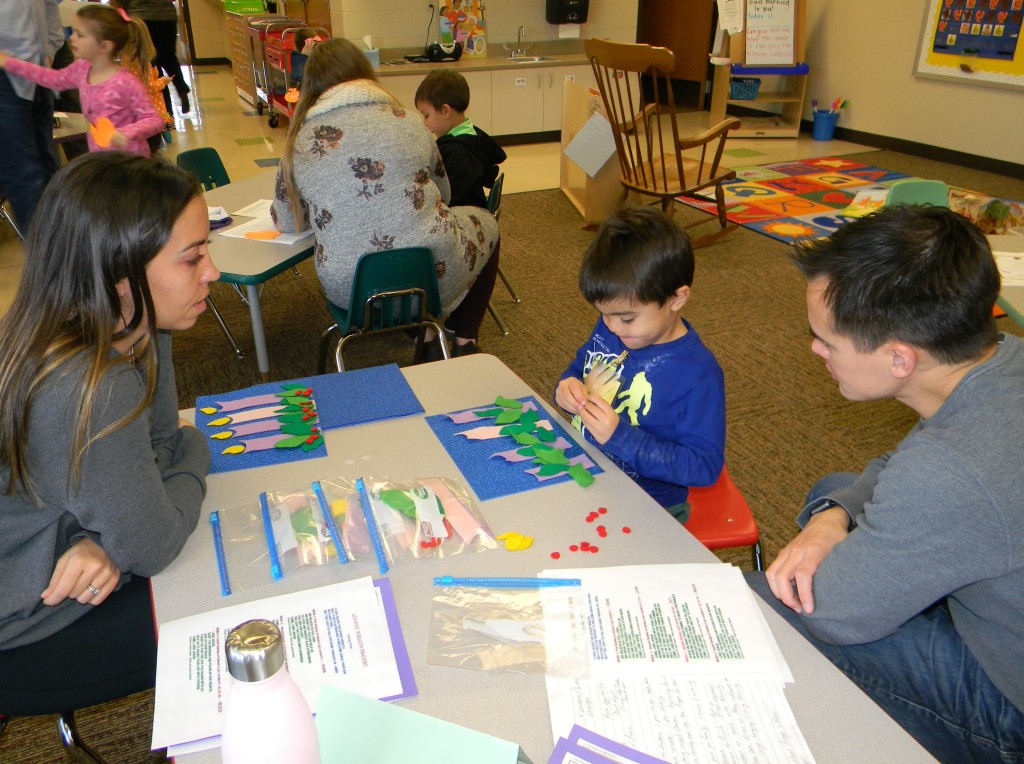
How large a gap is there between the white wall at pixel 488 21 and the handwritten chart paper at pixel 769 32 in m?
1.01

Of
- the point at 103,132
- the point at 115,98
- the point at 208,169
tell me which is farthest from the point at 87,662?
the point at 115,98

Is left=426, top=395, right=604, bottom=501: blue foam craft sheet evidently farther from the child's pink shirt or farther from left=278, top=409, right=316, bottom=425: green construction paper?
the child's pink shirt

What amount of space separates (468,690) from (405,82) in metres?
5.41

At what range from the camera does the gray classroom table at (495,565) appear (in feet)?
2.62

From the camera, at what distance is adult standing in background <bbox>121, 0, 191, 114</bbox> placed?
6.73 meters

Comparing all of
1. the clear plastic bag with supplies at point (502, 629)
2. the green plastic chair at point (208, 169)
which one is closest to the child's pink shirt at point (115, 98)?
the green plastic chair at point (208, 169)

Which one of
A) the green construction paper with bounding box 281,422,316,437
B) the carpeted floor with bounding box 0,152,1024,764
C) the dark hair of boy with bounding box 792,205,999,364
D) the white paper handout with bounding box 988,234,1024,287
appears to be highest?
the dark hair of boy with bounding box 792,205,999,364

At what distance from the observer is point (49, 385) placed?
97 cm

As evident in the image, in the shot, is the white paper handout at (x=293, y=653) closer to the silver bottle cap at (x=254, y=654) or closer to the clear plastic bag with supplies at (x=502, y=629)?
the clear plastic bag with supplies at (x=502, y=629)

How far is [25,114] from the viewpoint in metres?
3.38

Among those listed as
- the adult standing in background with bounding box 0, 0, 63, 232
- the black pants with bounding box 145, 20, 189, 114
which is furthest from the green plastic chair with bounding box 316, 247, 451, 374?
the black pants with bounding box 145, 20, 189, 114

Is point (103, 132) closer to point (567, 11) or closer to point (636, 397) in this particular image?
point (636, 397)

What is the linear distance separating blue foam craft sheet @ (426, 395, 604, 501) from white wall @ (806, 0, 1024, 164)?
542 cm

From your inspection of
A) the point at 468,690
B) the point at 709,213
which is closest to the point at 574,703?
the point at 468,690
